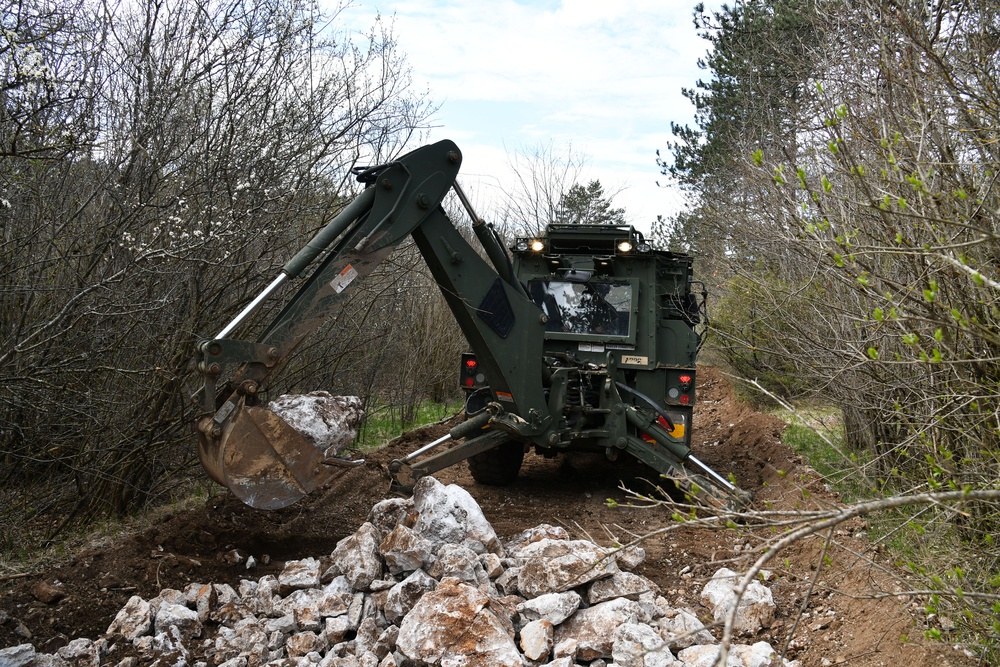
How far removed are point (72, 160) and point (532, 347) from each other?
13.0ft

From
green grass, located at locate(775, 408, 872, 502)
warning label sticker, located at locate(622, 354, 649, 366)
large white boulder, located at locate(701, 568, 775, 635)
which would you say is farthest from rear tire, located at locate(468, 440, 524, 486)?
large white boulder, located at locate(701, 568, 775, 635)

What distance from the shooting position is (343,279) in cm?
572

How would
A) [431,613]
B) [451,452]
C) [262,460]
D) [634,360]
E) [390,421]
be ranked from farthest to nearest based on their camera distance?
[390,421] → [634,360] → [451,452] → [262,460] → [431,613]

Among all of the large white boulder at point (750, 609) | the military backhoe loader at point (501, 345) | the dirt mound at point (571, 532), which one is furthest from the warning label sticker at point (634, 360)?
the large white boulder at point (750, 609)

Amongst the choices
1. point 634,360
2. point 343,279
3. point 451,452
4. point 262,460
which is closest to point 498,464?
point 451,452

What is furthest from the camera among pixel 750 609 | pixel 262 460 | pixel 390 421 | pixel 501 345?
pixel 390 421

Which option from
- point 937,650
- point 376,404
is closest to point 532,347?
point 937,650

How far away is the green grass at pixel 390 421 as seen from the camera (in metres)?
11.6

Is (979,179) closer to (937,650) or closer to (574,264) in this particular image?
(937,650)

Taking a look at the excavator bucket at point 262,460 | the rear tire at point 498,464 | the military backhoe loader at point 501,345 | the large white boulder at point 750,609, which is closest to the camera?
the excavator bucket at point 262,460

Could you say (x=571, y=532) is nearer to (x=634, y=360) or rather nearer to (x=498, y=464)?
(x=498, y=464)

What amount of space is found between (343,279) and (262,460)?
1.32 m

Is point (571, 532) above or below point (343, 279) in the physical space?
below

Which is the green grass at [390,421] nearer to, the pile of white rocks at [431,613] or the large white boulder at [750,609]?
the pile of white rocks at [431,613]
